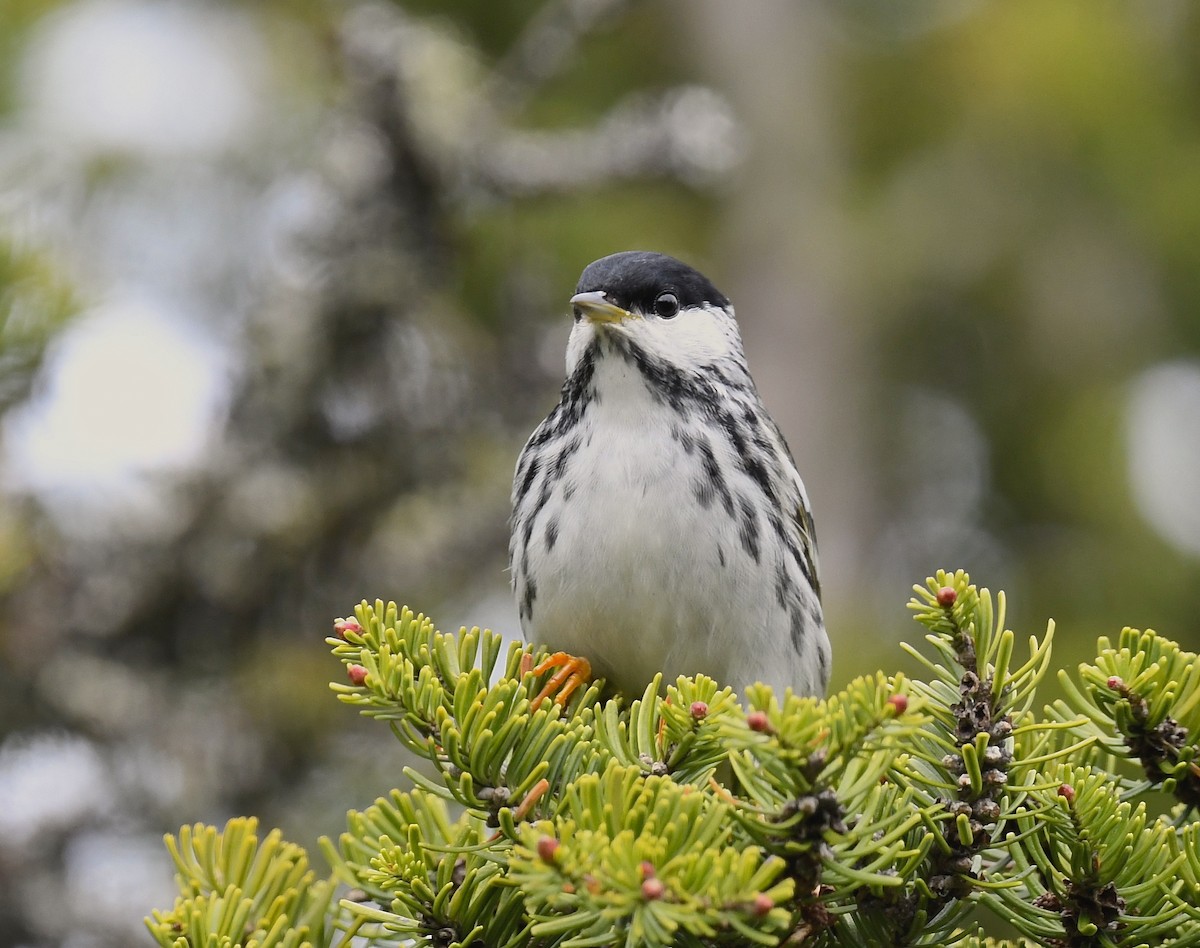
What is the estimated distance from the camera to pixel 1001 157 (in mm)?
5992

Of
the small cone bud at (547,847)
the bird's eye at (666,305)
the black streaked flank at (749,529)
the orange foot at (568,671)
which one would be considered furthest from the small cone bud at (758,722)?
the bird's eye at (666,305)

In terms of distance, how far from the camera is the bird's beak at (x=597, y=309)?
9.28ft

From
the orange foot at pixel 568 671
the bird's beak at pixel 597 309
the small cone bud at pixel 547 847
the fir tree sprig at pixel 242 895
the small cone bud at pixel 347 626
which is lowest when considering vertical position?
the small cone bud at pixel 547 847

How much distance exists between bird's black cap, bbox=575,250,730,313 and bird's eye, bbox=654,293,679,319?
14 millimetres

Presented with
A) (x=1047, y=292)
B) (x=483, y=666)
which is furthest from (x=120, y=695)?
(x=1047, y=292)

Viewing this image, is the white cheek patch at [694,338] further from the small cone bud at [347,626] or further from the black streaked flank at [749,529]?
the small cone bud at [347,626]

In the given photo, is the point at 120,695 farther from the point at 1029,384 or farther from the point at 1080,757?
the point at 1029,384

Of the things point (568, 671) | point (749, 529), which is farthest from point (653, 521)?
point (568, 671)

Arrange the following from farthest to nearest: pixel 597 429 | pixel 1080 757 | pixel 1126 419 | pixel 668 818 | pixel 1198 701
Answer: pixel 1126 419 < pixel 597 429 < pixel 1080 757 < pixel 1198 701 < pixel 668 818

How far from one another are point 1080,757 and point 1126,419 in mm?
4053

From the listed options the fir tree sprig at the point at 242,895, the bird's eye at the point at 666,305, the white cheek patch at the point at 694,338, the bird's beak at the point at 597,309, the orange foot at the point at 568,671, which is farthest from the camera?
the bird's eye at the point at 666,305

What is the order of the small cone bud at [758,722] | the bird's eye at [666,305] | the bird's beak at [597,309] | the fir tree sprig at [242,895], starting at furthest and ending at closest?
the bird's eye at [666,305], the bird's beak at [597,309], the fir tree sprig at [242,895], the small cone bud at [758,722]

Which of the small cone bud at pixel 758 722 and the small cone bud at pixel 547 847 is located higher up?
the small cone bud at pixel 758 722

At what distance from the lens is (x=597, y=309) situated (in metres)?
2.83
